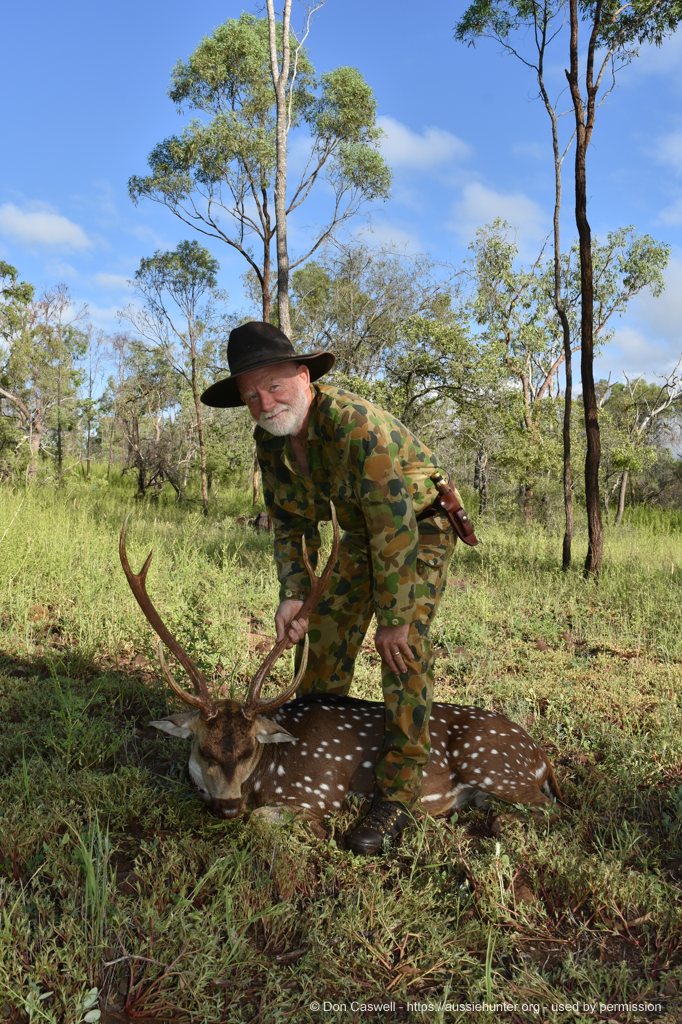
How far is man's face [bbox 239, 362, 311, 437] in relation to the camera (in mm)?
3100

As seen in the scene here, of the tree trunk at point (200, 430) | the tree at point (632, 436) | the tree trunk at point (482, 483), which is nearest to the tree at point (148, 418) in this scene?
the tree trunk at point (200, 430)

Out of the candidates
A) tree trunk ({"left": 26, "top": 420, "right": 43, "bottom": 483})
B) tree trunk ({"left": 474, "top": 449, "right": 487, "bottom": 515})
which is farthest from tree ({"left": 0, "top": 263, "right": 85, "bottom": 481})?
tree trunk ({"left": 474, "top": 449, "right": 487, "bottom": 515})

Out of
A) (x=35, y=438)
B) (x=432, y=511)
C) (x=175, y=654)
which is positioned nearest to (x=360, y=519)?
(x=432, y=511)

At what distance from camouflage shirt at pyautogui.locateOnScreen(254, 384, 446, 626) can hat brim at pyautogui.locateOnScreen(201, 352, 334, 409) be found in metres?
0.11

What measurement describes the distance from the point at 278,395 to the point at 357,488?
1.83 feet

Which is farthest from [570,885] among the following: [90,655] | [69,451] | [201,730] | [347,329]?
[69,451]

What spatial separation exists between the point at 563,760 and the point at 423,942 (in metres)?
1.83

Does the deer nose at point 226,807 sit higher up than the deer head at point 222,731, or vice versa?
the deer head at point 222,731

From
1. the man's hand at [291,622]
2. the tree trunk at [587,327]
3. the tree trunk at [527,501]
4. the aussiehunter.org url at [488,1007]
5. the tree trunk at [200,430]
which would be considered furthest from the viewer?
the tree trunk at [200,430]

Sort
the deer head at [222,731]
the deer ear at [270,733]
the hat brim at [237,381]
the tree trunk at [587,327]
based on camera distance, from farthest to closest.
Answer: the tree trunk at [587,327]
the hat brim at [237,381]
the deer ear at [270,733]
the deer head at [222,731]

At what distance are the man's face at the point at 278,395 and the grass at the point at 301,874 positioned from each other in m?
1.79

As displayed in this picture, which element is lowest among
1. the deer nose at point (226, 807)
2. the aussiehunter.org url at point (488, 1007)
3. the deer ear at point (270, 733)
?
the aussiehunter.org url at point (488, 1007)

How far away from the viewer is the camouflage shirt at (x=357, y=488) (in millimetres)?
2992

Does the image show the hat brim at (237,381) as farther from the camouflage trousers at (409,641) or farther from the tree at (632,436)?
the tree at (632,436)
